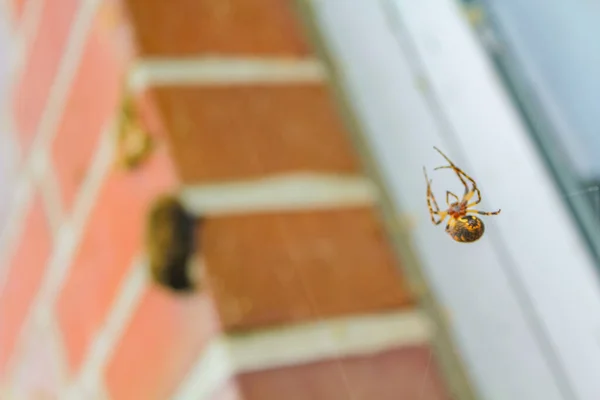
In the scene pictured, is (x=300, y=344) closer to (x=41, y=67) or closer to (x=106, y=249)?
(x=106, y=249)

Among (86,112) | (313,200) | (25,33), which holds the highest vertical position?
(25,33)

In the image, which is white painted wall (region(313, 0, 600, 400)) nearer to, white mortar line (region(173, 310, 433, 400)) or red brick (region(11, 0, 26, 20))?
white mortar line (region(173, 310, 433, 400))

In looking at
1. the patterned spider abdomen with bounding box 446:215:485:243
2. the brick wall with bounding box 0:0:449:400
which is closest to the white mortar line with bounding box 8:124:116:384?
the brick wall with bounding box 0:0:449:400

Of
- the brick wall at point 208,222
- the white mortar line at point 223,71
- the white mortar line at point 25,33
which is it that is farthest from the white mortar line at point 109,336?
the white mortar line at point 25,33

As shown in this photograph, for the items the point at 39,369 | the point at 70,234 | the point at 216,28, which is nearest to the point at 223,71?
the point at 216,28

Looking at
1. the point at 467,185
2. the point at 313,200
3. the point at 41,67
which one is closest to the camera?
the point at 467,185

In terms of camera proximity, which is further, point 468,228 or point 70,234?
point 70,234

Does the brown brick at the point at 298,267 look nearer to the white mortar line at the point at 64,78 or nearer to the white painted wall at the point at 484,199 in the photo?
the white painted wall at the point at 484,199
